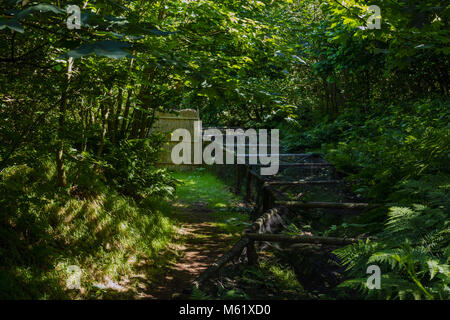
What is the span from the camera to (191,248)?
5.57m

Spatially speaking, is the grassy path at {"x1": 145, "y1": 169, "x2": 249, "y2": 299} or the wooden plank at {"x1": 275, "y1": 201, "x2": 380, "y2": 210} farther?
the grassy path at {"x1": 145, "y1": 169, "x2": 249, "y2": 299}

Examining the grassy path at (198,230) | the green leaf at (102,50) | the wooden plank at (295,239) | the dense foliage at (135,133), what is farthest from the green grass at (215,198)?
the green leaf at (102,50)

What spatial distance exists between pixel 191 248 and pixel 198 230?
0.92 metres

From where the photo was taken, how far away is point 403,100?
31.8 ft

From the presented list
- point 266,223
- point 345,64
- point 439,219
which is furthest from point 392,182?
point 345,64

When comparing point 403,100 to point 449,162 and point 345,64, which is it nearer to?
point 345,64

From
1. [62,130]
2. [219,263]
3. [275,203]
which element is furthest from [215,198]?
[219,263]

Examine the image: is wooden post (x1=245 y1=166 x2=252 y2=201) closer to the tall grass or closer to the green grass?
the green grass

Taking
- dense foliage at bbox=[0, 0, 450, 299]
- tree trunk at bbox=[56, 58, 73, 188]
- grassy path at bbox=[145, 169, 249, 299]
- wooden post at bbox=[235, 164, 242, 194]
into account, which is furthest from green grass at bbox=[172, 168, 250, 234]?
tree trunk at bbox=[56, 58, 73, 188]

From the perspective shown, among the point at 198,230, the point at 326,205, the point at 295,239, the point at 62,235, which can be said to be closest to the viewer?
the point at 295,239

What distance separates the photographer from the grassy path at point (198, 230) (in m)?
4.45

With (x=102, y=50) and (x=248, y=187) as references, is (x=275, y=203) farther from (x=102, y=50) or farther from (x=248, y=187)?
(x=102, y=50)

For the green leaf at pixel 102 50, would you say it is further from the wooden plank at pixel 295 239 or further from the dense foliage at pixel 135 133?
the wooden plank at pixel 295 239

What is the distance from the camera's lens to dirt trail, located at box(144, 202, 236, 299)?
4223mm
